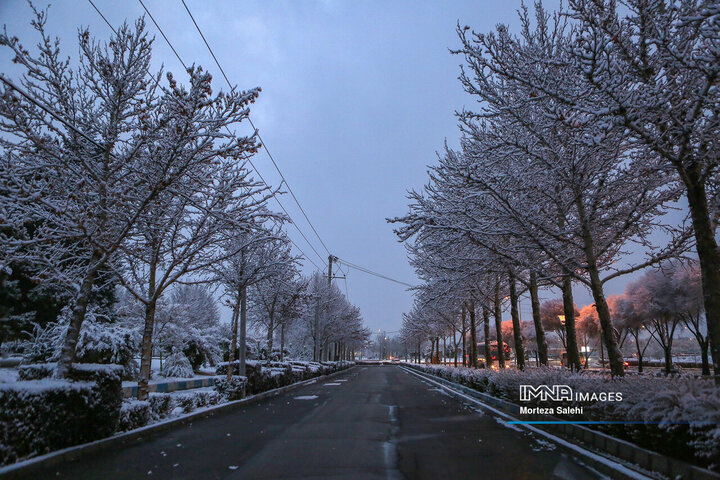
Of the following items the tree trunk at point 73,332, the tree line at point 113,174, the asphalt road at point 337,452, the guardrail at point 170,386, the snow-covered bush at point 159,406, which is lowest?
the guardrail at point 170,386

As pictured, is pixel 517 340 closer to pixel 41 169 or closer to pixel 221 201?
pixel 221 201

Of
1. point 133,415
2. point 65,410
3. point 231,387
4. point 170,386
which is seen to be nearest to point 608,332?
point 133,415

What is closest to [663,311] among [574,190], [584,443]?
[574,190]

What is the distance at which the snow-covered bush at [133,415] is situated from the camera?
8242 mm

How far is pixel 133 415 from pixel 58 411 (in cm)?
235

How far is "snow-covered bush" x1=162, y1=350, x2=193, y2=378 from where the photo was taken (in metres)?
25.8

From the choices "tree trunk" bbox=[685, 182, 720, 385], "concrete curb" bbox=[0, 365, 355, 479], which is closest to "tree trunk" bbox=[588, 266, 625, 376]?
"tree trunk" bbox=[685, 182, 720, 385]

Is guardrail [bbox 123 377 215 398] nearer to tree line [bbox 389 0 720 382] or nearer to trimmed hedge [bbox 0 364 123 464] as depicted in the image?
trimmed hedge [bbox 0 364 123 464]

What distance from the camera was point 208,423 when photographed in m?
10.2

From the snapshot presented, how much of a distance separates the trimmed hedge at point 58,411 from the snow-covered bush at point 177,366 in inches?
741

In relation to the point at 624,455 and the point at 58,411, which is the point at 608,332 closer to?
the point at 624,455

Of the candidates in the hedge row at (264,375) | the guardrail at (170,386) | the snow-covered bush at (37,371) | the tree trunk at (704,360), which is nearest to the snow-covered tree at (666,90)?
the snow-covered bush at (37,371)

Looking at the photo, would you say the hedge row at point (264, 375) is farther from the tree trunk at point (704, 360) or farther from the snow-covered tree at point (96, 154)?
the tree trunk at point (704, 360)

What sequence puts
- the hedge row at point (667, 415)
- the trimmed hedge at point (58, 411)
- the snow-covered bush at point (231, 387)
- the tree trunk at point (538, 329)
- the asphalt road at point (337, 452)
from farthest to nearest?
the tree trunk at point (538, 329) → the snow-covered bush at point (231, 387) → the trimmed hedge at point (58, 411) → the asphalt road at point (337, 452) → the hedge row at point (667, 415)
